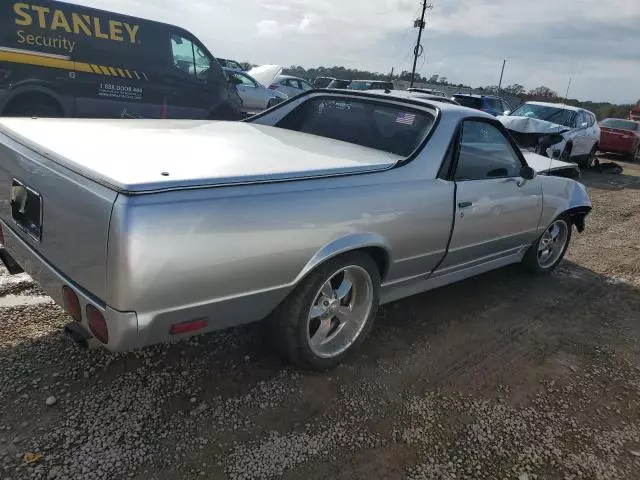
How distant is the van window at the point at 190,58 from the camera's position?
8.52 m

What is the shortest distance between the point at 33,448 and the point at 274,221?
1.39 metres

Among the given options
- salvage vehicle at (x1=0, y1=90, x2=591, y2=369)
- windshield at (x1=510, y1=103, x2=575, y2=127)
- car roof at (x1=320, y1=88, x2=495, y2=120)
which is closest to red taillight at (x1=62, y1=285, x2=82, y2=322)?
salvage vehicle at (x1=0, y1=90, x2=591, y2=369)

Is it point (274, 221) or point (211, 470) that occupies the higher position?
point (274, 221)

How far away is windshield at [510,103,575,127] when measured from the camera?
12305 millimetres

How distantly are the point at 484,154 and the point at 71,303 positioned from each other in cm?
283

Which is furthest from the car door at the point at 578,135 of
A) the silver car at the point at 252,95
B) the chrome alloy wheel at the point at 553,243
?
the chrome alloy wheel at the point at 553,243

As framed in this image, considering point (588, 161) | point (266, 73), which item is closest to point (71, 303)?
point (588, 161)

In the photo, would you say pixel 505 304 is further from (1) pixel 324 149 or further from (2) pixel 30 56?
(2) pixel 30 56

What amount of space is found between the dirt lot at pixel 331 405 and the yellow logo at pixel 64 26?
4.98 metres

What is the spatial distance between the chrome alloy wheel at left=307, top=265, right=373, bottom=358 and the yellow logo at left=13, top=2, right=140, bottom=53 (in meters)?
6.45

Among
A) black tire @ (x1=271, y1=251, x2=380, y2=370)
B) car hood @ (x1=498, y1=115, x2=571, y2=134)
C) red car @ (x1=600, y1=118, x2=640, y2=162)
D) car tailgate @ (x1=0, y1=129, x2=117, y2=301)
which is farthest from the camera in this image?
red car @ (x1=600, y1=118, x2=640, y2=162)

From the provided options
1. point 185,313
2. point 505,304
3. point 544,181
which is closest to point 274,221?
point 185,313

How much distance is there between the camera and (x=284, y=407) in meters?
2.61

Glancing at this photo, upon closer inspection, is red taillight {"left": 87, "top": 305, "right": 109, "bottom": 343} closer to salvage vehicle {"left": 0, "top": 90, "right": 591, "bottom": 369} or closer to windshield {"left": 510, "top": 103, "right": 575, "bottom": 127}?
salvage vehicle {"left": 0, "top": 90, "right": 591, "bottom": 369}
